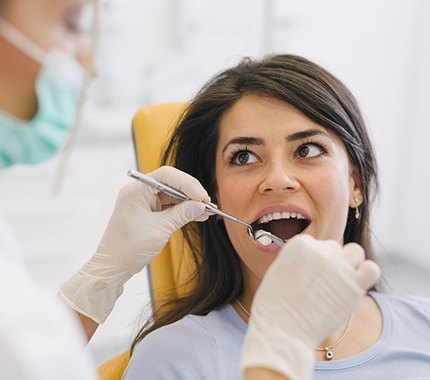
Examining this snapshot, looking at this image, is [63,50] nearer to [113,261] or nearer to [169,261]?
[113,261]

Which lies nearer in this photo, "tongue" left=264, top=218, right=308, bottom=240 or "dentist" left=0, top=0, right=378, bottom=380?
"dentist" left=0, top=0, right=378, bottom=380

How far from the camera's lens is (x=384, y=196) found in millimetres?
4098

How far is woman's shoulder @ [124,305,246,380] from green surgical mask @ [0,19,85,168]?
490 mm

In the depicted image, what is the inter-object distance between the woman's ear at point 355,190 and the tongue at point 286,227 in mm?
152

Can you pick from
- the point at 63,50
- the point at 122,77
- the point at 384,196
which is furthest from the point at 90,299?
the point at 384,196

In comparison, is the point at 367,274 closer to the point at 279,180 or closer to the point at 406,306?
the point at 279,180

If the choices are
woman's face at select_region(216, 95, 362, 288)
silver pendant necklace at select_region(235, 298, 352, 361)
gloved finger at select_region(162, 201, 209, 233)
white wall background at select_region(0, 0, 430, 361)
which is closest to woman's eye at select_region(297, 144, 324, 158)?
woman's face at select_region(216, 95, 362, 288)

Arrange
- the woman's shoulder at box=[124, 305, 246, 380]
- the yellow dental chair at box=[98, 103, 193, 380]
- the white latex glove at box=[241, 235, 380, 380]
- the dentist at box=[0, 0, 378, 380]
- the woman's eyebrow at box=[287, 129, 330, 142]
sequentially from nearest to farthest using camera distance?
1. the dentist at box=[0, 0, 378, 380]
2. the white latex glove at box=[241, 235, 380, 380]
3. the woman's shoulder at box=[124, 305, 246, 380]
4. the woman's eyebrow at box=[287, 129, 330, 142]
5. the yellow dental chair at box=[98, 103, 193, 380]

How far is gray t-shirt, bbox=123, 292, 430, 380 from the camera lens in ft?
4.17

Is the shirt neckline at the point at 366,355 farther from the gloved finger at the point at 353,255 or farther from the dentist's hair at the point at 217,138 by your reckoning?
the gloved finger at the point at 353,255

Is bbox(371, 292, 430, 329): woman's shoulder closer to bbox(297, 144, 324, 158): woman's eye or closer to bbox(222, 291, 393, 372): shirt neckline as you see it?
bbox(222, 291, 393, 372): shirt neckline

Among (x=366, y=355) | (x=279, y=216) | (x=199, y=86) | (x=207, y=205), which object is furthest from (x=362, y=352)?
(x=199, y=86)

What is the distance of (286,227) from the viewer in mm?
1459

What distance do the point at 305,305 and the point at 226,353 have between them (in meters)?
0.42
